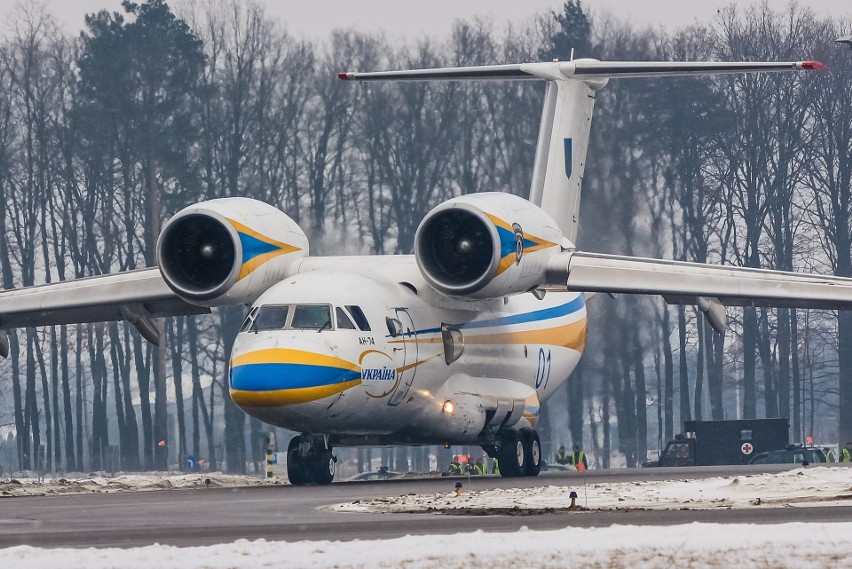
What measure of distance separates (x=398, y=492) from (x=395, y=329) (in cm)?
356

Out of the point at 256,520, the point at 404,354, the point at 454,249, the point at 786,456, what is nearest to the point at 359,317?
the point at 404,354

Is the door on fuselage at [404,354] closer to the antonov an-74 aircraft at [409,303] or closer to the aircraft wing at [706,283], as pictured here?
the antonov an-74 aircraft at [409,303]

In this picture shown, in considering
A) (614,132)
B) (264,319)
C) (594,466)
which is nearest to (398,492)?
(264,319)

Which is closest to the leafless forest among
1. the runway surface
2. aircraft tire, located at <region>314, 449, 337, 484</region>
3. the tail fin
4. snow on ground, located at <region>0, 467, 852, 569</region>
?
the tail fin

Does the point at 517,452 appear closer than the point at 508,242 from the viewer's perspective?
No

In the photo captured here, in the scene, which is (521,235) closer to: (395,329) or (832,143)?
(395,329)

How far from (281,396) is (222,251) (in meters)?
3.63

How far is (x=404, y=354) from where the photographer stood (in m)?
22.3

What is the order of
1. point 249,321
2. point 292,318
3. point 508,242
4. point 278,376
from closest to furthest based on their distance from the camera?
point 278,376 → point 292,318 → point 249,321 → point 508,242

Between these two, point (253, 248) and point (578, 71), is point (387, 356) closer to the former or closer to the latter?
point (253, 248)

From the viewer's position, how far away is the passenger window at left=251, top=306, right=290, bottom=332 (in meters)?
21.0

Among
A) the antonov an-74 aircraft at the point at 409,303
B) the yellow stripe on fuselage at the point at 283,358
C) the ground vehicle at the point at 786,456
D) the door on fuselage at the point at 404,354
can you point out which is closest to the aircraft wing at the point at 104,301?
the antonov an-74 aircraft at the point at 409,303

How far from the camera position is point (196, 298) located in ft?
76.2

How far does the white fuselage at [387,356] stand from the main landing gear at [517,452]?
262 mm
